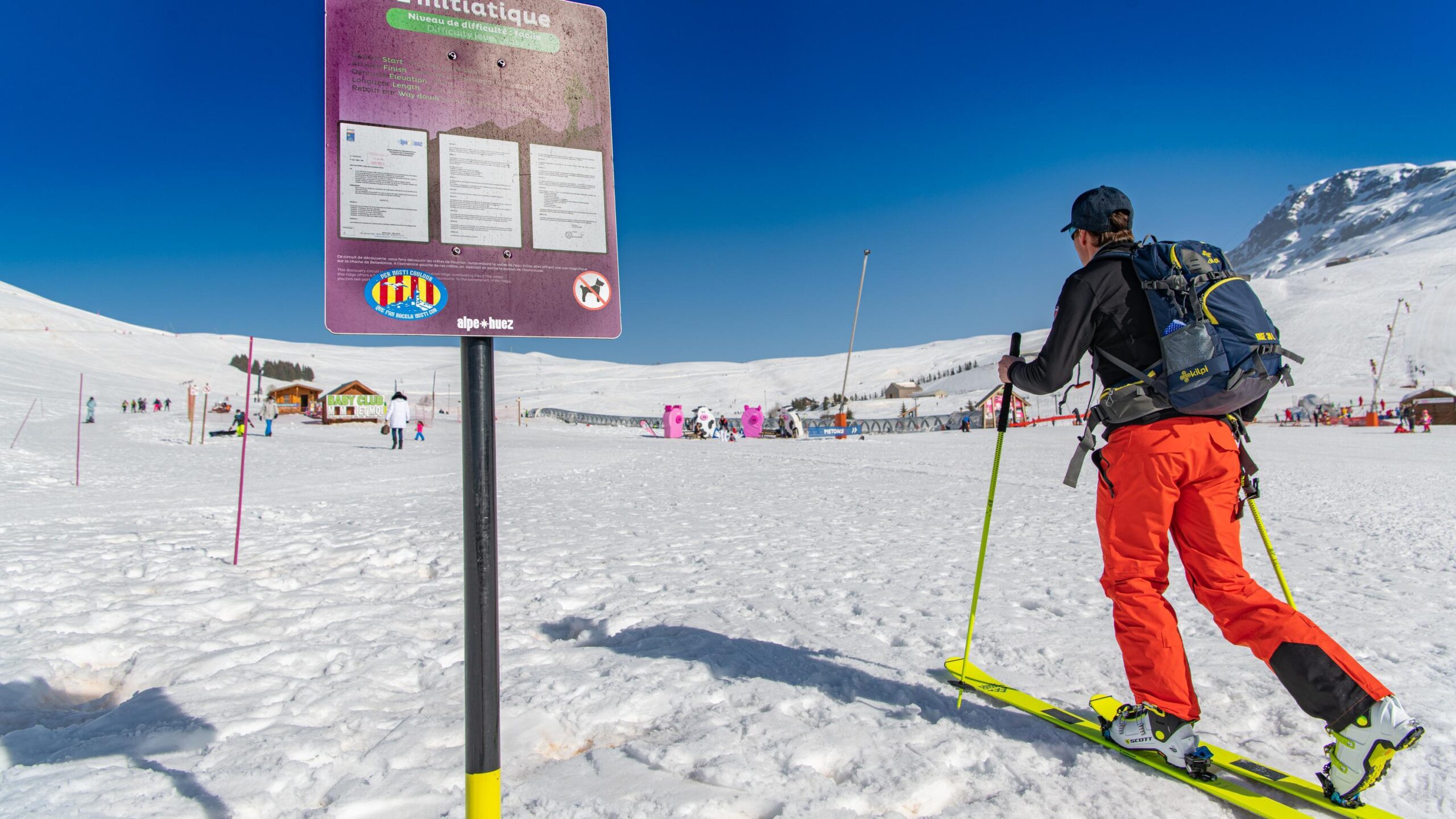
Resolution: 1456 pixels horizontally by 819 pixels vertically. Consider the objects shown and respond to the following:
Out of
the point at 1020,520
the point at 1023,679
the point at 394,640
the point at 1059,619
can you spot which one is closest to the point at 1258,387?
the point at 1023,679

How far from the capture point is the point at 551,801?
223 centimetres

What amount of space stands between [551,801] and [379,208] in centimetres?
172

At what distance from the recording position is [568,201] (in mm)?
2084

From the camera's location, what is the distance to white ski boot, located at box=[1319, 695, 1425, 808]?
2090 millimetres

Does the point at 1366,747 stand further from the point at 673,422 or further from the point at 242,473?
the point at 673,422

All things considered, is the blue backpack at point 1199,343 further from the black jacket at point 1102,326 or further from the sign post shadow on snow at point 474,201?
the sign post shadow on snow at point 474,201

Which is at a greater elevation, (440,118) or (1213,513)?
(440,118)

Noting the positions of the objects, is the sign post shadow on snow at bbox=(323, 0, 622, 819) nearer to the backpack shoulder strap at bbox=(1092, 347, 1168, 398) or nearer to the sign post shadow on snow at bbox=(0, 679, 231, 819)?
the sign post shadow on snow at bbox=(0, 679, 231, 819)

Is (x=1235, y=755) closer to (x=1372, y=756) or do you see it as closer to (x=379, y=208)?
(x=1372, y=756)

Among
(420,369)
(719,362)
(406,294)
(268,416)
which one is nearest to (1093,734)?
(406,294)

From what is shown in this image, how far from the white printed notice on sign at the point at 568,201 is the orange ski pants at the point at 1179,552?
71.7 inches

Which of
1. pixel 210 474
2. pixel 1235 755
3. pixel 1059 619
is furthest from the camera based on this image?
pixel 210 474

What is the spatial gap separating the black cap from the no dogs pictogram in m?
1.78

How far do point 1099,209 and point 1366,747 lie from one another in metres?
1.83
